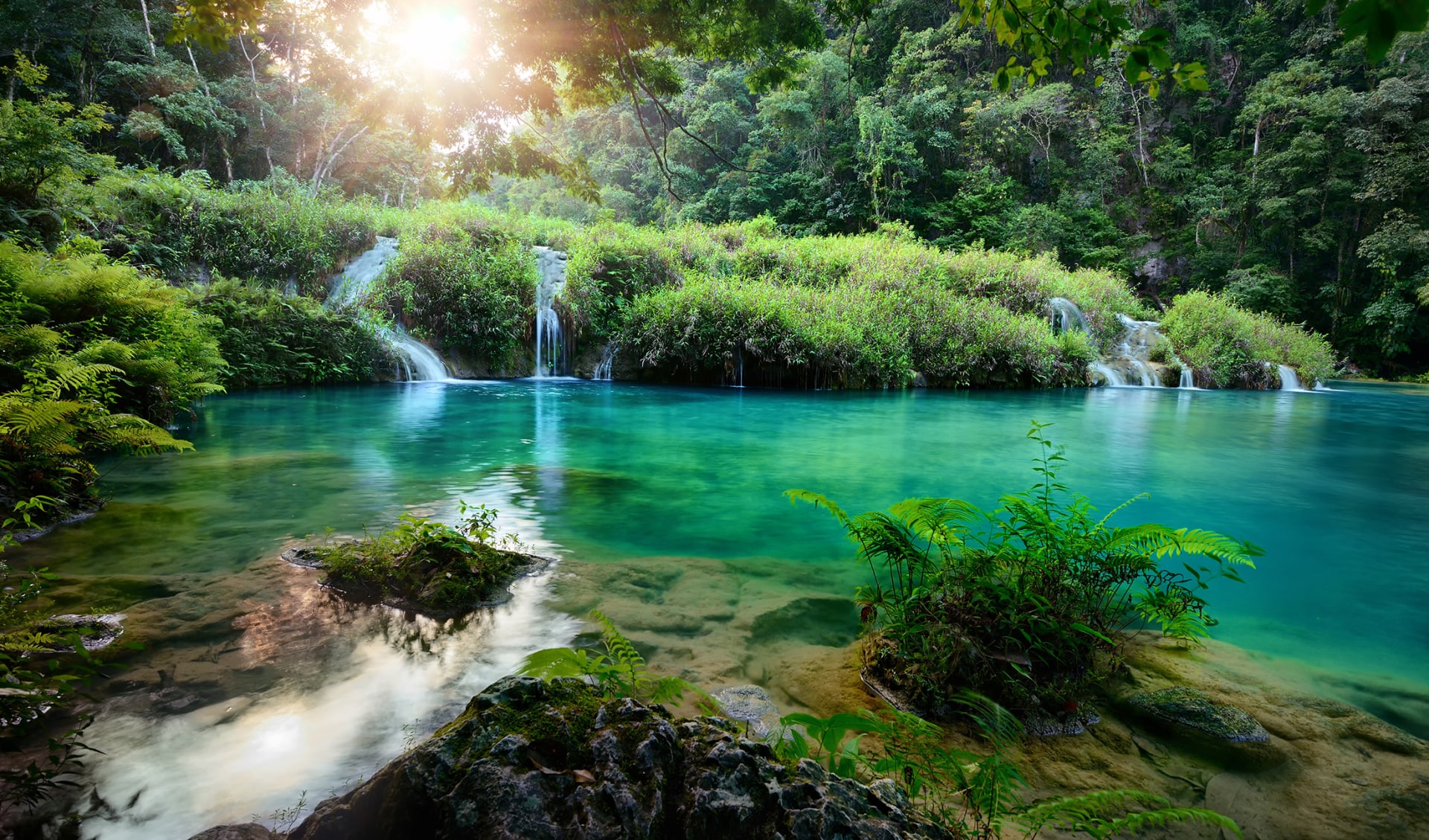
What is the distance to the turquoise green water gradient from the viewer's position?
4.36m

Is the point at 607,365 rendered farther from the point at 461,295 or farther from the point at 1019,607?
the point at 1019,607

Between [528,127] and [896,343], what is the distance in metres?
12.1

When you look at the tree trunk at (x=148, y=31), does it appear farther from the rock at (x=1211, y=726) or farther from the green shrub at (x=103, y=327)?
the rock at (x=1211, y=726)

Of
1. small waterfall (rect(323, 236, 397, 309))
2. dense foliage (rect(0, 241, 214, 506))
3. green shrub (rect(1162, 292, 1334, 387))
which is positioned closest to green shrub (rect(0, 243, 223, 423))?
dense foliage (rect(0, 241, 214, 506))

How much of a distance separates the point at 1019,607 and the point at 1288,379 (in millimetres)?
28216

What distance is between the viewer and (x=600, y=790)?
4.59 feet

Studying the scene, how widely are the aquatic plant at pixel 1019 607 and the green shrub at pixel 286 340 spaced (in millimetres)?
14800

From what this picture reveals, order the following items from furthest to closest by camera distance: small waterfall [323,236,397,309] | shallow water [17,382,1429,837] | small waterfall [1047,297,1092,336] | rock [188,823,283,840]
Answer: small waterfall [1047,297,1092,336] < small waterfall [323,236,397,309] < shallow water [17,382,1429,837] < rock [188,823,283,840]

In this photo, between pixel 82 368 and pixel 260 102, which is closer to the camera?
pixel 82 368

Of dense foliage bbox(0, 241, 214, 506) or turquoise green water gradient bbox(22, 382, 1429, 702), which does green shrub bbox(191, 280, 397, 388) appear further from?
dense foliage bbox(0, 241, 214, 506)

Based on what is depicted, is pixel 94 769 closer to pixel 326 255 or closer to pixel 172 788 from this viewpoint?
pixel 172 788

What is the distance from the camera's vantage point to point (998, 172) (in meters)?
37.0

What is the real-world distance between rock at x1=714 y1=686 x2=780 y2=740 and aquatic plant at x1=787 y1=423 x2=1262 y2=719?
586mm

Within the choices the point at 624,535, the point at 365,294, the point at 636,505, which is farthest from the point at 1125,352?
the point at 365,294
